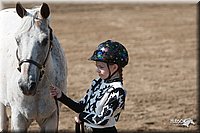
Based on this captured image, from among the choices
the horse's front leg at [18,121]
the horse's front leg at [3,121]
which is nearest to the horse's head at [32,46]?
the horse's front leg at [18,121]

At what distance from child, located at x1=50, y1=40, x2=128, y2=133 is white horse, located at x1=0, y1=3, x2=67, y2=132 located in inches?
16.1

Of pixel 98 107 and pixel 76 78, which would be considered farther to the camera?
pixel 76 78

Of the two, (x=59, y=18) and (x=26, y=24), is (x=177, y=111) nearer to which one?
(x=26, y=24)

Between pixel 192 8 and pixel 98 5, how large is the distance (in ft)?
9.57

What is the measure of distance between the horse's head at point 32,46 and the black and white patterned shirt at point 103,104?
0.40 metres

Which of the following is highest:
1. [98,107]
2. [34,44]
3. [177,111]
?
[34,44]

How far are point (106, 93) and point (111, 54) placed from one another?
27 cm

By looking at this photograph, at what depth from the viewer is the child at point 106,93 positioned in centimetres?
378

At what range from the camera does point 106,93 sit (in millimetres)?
3811

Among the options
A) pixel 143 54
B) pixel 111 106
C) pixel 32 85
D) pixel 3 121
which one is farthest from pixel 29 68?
pixel 143 54

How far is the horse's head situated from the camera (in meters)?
3.79

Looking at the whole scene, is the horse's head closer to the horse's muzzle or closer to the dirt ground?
the horse's muzzle

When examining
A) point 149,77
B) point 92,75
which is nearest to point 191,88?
point 149,77

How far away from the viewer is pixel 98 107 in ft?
12.5
